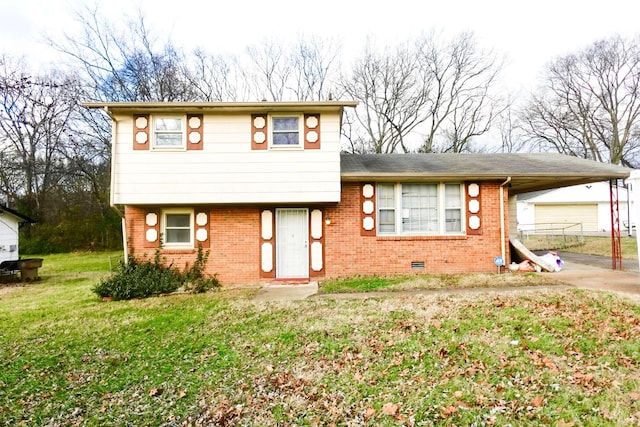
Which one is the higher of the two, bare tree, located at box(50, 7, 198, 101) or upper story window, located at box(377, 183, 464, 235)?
bare tree, located at box(50, 7, 198, 101)

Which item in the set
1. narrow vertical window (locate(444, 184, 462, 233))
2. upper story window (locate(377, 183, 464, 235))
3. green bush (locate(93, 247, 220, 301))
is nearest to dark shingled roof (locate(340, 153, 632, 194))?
upper story window (locate(377, 183, 464, 235))

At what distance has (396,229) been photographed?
9.96m

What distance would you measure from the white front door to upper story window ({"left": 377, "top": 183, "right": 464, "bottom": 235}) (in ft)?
7.21

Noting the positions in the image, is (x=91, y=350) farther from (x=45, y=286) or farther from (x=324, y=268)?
(x=45, y=286)

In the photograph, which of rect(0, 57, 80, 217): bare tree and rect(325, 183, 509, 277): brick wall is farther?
rect(0, 57, 80, 217): bare tree

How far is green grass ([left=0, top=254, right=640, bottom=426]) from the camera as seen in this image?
10.6 feet

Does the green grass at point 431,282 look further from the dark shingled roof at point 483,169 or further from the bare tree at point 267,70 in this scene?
the bare tree at point 267,70

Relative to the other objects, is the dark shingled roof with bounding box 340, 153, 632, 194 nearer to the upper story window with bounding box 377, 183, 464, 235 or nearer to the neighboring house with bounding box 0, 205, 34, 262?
the upper story window with bounding box 377, 183, 464, 235

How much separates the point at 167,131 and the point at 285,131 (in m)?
3.17

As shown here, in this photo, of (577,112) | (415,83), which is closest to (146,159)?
(415,83)

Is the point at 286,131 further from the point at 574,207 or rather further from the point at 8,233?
the point at 574,207

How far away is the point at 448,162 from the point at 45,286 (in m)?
13.6

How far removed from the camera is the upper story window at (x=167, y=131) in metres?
9.35

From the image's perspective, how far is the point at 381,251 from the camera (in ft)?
32.2
